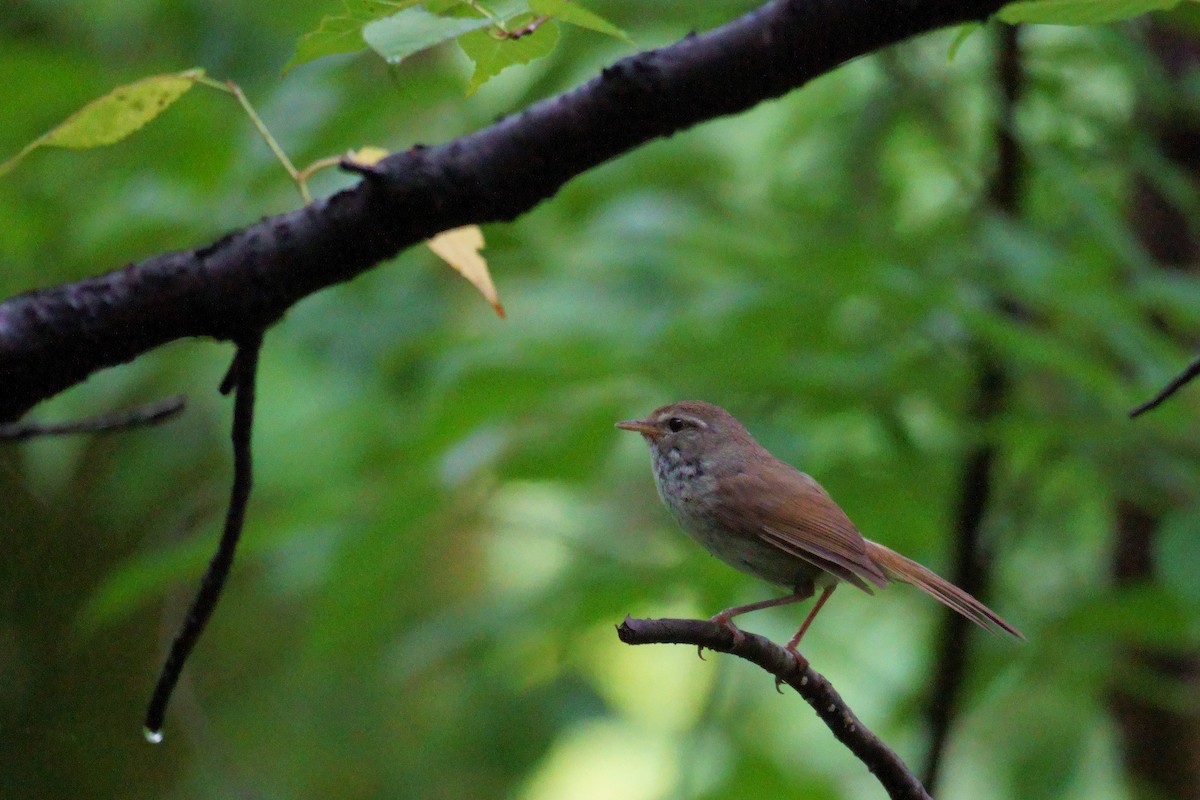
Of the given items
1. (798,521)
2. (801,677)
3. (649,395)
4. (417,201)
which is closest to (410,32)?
(417,201)

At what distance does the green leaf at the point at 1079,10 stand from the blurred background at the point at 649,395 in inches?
51.8

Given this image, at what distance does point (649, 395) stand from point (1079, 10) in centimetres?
189

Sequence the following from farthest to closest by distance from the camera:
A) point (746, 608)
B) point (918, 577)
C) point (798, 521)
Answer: point (918, 577), point (798, 521), point (746, 608)

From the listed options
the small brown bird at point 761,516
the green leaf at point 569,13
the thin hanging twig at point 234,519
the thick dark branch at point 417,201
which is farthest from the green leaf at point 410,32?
the small brown bird at point 761,516

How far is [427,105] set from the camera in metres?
3.18

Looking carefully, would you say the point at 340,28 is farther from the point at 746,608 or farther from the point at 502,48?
the point at 746,608

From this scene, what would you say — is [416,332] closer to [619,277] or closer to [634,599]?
[619,277]

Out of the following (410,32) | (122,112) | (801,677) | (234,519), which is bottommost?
(801,677)

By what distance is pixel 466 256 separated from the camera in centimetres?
162

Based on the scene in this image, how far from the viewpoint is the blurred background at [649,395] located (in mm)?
2781

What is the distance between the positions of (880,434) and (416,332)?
1542 millimetres

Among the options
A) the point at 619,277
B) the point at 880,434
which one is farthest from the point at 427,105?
the point at 880,434

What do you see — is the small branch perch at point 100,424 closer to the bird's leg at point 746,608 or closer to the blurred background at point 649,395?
the bird's leg at point 746,608

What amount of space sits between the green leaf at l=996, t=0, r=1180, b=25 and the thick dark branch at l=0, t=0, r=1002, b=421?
0.50 feet
